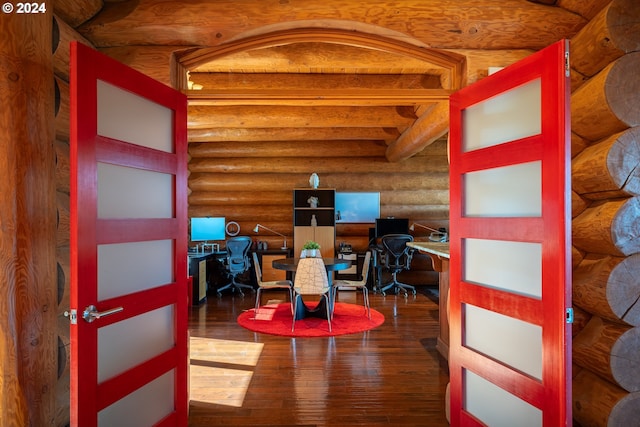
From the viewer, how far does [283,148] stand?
724cm

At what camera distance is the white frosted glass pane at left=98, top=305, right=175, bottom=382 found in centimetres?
190

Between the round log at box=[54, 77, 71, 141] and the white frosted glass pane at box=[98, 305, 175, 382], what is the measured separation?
41.0 inches

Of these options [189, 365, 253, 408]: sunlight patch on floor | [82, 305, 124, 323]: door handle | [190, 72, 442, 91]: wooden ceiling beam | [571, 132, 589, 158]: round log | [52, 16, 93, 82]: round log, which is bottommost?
[189, 365, 253, 408]: sunlight patch on floor

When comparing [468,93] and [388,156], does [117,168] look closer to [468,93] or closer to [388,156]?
[468,93]

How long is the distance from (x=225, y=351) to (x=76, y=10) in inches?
125

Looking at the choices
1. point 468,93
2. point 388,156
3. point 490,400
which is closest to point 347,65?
point 468,93

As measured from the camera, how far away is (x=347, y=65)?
3.38m

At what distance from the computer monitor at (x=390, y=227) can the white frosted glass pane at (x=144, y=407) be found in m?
5.65

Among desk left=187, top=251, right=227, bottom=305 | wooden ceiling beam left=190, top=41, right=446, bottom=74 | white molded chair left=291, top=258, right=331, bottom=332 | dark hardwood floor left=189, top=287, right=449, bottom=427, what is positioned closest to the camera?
dark hardwood floor left=189, top=287, right=449, bottom=427

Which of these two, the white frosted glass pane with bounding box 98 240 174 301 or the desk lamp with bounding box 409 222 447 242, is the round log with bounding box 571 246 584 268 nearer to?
the white frosted glass pane with bounding box 98 240 174 301

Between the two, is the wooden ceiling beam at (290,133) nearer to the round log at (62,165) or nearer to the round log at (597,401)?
the round log at (62,165)

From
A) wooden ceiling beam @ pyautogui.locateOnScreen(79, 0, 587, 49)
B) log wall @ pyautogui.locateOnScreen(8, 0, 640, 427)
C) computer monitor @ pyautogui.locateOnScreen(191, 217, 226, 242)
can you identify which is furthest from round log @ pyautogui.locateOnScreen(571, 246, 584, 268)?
computer monitor @ pyautogui.locateOnScreen(191, 217, 226, 242)

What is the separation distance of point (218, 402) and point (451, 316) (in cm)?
183

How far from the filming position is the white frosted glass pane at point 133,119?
1898mm
